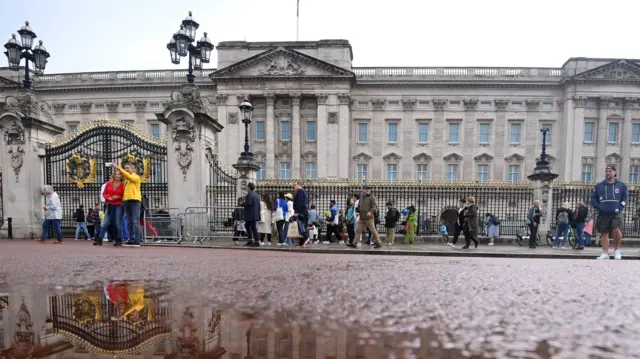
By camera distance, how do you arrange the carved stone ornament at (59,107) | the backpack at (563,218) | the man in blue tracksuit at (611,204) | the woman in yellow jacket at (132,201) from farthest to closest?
the carved stone ornament at (59,107), the backpack at (563,218), the woman in yellow jacket at (132,201), the man in blue tracksuit at (611,204)

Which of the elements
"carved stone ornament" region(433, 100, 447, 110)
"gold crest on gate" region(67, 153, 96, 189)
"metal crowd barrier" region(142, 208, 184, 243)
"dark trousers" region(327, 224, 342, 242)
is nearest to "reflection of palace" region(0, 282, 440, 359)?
"metal crowd barrier" region(142, 208, 184, 243)

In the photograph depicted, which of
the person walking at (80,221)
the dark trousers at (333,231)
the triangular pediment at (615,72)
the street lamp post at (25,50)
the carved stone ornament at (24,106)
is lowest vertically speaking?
the dark trousers at (333,231)

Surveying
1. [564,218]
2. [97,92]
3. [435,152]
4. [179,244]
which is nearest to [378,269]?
[179,244]

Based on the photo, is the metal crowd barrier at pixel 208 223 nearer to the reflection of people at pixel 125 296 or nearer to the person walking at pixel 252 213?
the person walking at pixel 252 213

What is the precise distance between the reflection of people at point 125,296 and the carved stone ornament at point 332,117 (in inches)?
1314

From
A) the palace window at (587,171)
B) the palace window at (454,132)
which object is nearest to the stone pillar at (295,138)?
the palace window at (454,132)

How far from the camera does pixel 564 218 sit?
1159 centimetres

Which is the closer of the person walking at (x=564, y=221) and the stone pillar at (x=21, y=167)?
the person walking at (x=564, y=221)

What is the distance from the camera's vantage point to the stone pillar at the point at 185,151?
11.2m

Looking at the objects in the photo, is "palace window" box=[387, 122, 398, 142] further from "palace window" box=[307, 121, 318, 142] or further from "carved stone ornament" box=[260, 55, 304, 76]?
"carved stone ornament" box=[260, 55, 304, 76]

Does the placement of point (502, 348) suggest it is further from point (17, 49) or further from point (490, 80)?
point (490, 80)

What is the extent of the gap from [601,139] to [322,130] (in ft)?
92.4

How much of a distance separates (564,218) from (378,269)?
9.67 m

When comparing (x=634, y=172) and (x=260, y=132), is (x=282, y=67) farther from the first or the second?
(x=634, y=172)
